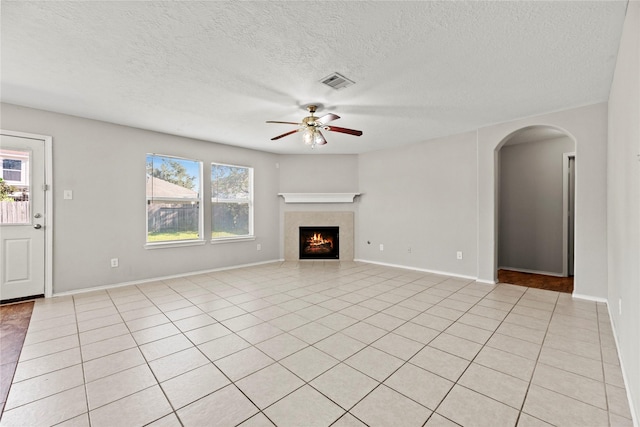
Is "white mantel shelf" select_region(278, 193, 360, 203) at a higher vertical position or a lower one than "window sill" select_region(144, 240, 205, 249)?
higher

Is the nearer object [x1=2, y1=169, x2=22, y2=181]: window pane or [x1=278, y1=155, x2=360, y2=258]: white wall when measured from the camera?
[x1=2, y1=169, x2=22, y2=181]: window pane

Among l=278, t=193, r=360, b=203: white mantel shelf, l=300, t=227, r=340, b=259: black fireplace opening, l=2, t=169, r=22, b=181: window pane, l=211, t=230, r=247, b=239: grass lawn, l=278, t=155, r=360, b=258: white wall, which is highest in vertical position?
l=278, t=155, r=360, b=258: white wall

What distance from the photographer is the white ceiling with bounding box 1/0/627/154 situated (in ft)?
5.88

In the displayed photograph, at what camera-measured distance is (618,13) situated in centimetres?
178

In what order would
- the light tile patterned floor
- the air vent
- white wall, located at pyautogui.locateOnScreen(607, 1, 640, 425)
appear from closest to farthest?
white wall, located at pyautogui.locateOnScreen(607, 1, 640, 425), the light tile patterned floor, the air vent

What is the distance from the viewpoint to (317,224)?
20.4 feet

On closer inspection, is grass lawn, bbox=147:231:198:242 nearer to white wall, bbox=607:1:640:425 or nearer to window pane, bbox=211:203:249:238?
window pane, bbox=211:203:249:238

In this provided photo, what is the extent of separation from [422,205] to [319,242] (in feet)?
8.03

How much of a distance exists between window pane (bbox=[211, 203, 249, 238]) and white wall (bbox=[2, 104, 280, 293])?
0.53 meters

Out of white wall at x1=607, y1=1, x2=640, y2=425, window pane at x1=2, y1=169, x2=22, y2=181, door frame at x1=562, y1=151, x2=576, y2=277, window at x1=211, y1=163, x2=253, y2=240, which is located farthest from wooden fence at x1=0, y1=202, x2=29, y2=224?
door frame at x1=562, y1=151, x2=576, y2=277

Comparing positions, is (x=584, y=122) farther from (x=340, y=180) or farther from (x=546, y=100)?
(x=340, y=180)

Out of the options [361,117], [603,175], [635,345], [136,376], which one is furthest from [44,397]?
[603,175]

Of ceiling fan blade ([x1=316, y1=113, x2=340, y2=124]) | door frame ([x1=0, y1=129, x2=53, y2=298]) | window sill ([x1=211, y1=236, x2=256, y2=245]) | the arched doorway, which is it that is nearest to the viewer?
ceiling fan blade ([x1=316, y1=113, x2=340, y2=124])

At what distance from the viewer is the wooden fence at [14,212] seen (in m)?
3.30
